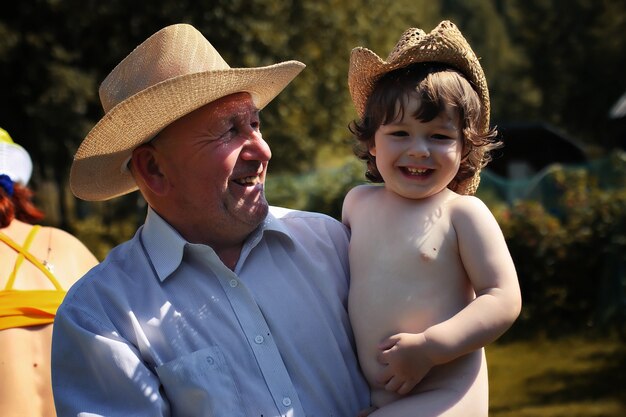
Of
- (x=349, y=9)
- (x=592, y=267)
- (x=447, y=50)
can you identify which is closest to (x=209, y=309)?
(x=447, y=50)

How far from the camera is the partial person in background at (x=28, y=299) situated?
3588mm

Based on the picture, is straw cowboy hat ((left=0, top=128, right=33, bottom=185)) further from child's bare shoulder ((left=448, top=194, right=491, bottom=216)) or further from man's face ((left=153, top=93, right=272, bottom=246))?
child's bare shoulder ((left=448, top=194, right=491, bottom=216))

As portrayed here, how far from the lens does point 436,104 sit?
261cm

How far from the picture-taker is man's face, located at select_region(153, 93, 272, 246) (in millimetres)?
2941

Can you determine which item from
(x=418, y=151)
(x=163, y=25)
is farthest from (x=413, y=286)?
(x=163, y=25)

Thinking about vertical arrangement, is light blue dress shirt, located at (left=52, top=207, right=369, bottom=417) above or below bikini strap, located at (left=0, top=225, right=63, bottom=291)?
below

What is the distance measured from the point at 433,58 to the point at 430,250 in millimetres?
580

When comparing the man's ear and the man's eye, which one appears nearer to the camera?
the man's eye

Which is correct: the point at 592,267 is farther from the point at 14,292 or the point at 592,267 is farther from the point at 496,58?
the point at 496,58

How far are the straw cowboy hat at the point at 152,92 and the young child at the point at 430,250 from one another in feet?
1.63

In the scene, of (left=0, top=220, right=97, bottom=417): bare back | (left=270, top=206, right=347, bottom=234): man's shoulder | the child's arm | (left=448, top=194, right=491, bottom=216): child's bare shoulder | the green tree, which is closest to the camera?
the child's arm

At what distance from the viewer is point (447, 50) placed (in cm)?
270

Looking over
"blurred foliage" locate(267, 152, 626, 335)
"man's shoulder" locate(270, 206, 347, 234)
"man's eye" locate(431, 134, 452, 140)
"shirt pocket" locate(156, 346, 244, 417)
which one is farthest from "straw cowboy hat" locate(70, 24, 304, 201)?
"blurred foliage" locate(267, 152, 626, 335)

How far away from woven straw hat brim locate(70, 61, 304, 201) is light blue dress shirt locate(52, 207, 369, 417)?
0.27 metres
